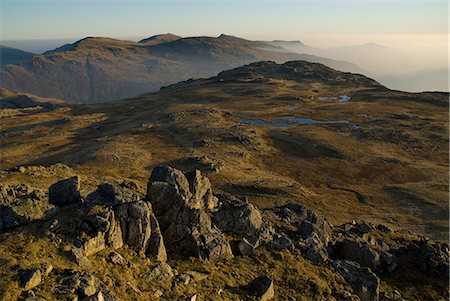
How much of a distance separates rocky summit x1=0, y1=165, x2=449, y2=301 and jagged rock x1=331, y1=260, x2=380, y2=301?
9cm

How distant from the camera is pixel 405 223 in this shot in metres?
67.6

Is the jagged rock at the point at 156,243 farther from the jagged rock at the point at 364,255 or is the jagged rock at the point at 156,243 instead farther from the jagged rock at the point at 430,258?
the jagged rock at the point at 430,258

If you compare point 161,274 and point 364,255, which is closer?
point 161,274

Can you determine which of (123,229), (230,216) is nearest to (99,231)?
(123,229)

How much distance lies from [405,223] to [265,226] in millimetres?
40358

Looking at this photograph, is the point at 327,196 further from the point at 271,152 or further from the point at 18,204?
the point at 18,204

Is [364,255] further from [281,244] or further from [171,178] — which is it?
[171,178]

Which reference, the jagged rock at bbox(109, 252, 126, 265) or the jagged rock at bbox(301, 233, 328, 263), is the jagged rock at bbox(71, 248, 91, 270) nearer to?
the jagged rock at bbox(109, 252, 126, 265)

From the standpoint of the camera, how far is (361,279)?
1385 inches

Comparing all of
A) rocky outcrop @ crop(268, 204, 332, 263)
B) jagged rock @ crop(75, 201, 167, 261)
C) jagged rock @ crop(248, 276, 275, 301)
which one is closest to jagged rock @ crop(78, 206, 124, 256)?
jagged rock @ crop(75, 201, 167, 261)

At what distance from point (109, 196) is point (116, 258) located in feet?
20.2

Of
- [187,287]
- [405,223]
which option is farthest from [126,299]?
[405,223]

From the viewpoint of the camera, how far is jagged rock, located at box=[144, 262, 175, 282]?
27.8 metres

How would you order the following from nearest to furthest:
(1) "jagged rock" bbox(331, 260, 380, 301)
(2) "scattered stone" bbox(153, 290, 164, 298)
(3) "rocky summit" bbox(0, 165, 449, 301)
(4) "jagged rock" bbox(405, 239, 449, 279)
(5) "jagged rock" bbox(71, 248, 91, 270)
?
(3) "rocky summit" bbox(0, 165, 449, 301) < (5) "jagged rock" bbox(71, 248, 91, 270) < (2) "scattered stone" bbox(153, 290, 164, 298) < (1) "jagged rock" bbox(331, 260, 380, 301) < (4) "jagged rock" bbox(405, 239, 449, 279)
